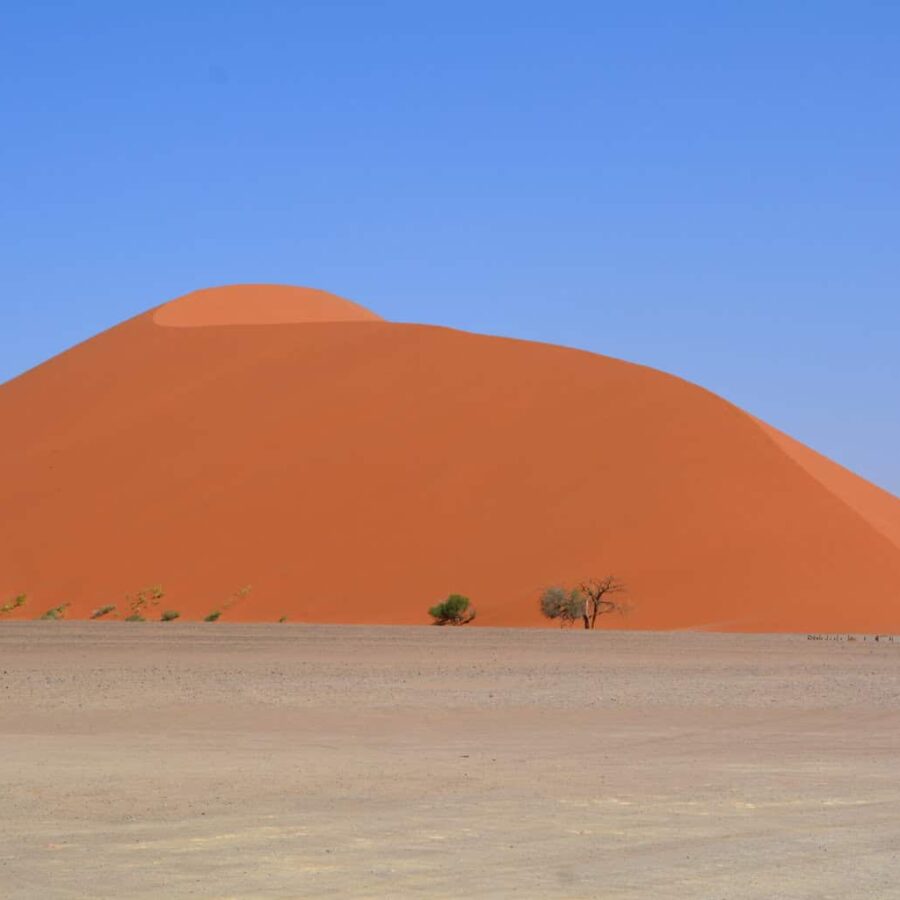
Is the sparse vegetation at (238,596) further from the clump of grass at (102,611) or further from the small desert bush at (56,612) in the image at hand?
the small desert bush at (56,612)

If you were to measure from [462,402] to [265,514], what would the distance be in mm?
9899

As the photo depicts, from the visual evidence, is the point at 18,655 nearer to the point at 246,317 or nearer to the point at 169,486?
the point at 169,486

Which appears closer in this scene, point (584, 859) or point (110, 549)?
point (584, 859)

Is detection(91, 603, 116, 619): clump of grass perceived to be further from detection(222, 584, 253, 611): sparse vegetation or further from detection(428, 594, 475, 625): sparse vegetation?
detection(428, 594, 475, 625): sparse vegetation

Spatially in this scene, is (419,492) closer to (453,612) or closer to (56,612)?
(453,612)

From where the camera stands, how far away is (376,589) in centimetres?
5119

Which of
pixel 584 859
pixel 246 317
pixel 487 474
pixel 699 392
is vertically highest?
pixel 246 317

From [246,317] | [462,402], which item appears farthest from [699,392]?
[246,317]

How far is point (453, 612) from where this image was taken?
154ft

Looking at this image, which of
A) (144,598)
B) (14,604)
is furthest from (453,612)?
(14,604)

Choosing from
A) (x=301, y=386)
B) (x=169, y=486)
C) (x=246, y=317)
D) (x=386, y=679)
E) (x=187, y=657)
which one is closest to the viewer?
(x=386, y=679)

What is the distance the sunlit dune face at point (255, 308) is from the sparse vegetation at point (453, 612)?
31.5 metres

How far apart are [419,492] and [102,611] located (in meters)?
12.1

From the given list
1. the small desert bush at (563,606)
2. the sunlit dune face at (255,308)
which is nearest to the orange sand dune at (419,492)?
the small desert bush at (563,606)
